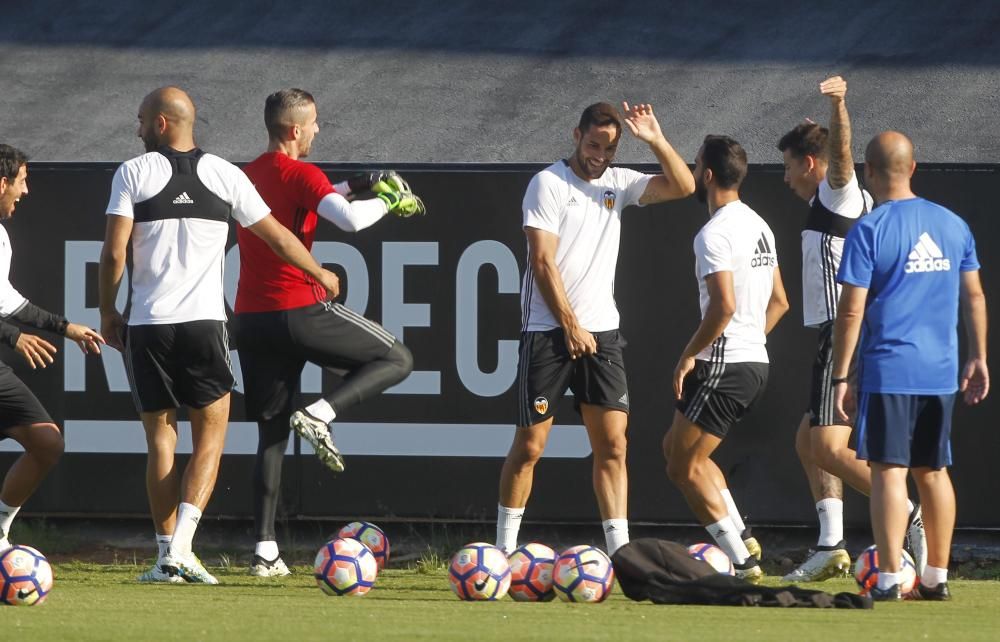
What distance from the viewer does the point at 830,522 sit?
8273 millimetres

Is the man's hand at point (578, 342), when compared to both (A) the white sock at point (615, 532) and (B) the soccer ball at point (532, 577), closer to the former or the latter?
(A) the white sock at point (615, 532)

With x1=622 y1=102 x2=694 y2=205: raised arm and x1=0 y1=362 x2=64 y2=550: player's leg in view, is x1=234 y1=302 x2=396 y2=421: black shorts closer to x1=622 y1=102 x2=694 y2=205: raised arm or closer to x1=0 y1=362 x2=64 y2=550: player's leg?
x1=0 y1=362 x2=64 y2=550: player's leg

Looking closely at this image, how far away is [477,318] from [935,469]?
365cm

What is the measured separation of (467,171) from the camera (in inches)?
379

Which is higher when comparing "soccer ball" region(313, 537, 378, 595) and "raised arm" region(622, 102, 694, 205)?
"raised arm" region(622, 102, 694, 205)

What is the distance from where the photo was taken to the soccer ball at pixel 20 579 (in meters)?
6.47

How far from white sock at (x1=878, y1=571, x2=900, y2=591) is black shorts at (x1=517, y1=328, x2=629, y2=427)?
1.70 metres

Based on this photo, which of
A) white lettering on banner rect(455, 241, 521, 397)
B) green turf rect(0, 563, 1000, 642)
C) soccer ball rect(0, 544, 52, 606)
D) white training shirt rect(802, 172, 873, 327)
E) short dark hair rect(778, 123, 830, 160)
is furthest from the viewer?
white lettering on banner rect(455, 241, 521, 397)

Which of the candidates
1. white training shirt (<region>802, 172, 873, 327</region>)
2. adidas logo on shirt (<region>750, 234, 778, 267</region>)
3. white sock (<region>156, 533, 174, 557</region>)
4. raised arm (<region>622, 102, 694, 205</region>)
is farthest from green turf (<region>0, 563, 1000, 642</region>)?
raised arm (<region>622, 102, 694, 205</region>)

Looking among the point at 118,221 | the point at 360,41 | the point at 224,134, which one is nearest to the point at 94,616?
the point at 118,221

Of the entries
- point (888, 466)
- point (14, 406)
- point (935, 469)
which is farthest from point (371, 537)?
point (935, 469)

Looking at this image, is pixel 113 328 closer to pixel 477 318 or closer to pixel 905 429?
pixel 477 318

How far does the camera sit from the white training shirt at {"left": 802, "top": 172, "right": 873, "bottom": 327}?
8.07 m

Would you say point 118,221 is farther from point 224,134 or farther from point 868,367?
point 224,134
